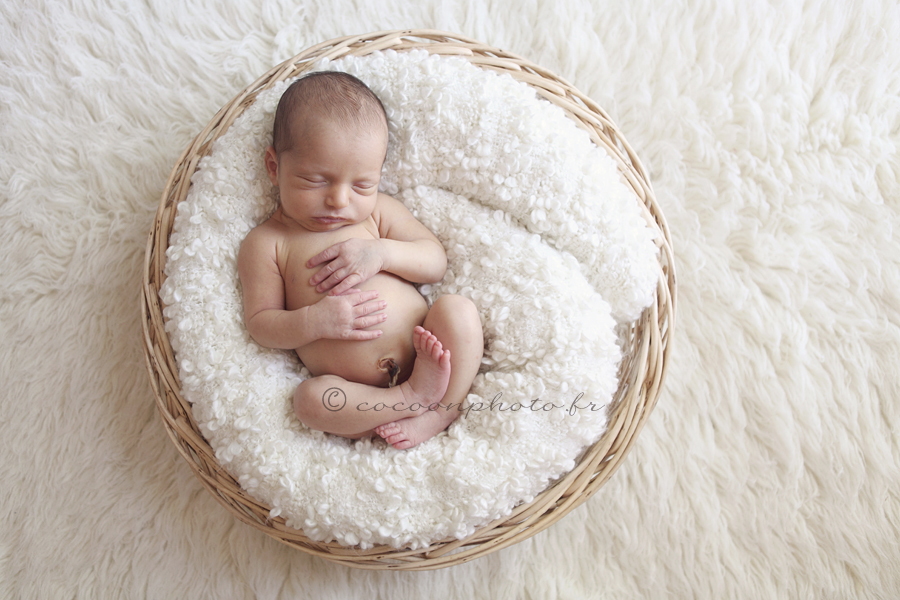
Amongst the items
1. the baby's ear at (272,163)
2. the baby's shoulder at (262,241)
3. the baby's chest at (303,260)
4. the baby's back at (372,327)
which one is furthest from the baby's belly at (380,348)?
the baby's ear at (272,163)

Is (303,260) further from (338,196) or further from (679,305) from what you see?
(679,305)

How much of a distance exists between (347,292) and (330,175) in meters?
0.25

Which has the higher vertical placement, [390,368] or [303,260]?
[303,260]

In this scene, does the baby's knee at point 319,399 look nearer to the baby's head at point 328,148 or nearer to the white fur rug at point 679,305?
the baby's head at point 328,148

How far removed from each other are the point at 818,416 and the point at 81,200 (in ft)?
6.66

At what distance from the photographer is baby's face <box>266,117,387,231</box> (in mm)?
1220

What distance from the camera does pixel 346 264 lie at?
50.8 inches

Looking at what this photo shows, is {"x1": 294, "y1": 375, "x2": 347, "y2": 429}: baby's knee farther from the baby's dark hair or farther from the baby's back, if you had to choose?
the baby's dark hair

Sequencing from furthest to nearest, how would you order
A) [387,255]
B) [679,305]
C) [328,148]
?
[679,305] < [387,255] < [328,148]

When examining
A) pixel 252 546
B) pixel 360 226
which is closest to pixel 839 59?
pixel 360 226

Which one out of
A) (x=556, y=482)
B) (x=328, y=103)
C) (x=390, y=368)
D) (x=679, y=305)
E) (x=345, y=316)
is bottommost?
(x=556, y=482)

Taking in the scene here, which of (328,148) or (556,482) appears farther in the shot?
(556,482)

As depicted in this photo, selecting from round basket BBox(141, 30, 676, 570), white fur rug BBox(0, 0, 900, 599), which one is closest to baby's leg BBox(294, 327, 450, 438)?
round basket BBox(141, 30, 676, 570)

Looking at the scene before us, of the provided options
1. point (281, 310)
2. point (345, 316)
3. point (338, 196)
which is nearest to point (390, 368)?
point (345, 316)
